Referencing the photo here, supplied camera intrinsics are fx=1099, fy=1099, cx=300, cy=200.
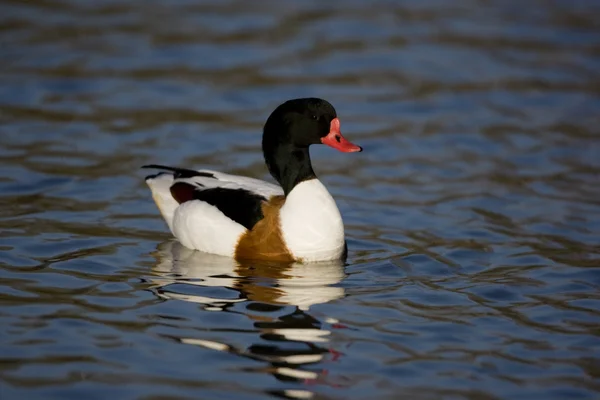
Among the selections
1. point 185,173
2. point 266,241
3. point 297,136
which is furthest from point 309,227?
point 185,173

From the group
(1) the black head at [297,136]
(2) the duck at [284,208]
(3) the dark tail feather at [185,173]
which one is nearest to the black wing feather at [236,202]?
(2) the duck at [284,208]

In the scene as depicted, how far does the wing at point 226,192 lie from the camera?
31.3 ft

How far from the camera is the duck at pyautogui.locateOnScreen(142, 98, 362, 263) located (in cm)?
937

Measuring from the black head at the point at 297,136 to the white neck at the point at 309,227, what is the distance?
0.57ft

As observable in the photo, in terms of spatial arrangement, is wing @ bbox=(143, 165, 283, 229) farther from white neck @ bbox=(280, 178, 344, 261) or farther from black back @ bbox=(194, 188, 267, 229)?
white neck @ bbox=(280, 178, 344, 261)

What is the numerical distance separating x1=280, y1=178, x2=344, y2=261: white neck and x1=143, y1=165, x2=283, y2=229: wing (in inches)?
11.5

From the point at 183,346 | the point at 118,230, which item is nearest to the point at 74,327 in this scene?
the point at 183,346

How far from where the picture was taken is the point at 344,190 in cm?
1180

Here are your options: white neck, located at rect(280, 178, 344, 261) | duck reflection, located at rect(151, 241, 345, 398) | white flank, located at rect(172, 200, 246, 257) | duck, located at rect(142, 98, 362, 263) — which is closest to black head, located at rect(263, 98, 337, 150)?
duck, located at rect(142, 98, 362, 263)

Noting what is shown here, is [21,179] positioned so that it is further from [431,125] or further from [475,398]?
[475,398]

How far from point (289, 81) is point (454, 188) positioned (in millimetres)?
4174

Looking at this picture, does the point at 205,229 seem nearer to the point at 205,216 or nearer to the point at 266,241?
the point at 205,216

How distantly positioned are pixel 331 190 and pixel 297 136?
249 centimetres

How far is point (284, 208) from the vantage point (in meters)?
9.45
